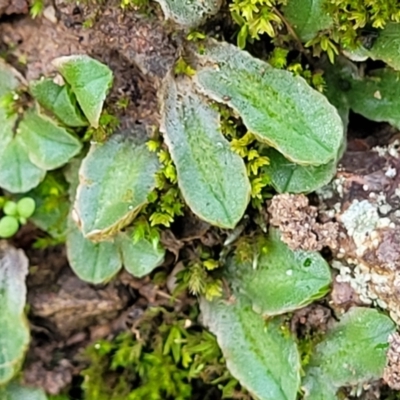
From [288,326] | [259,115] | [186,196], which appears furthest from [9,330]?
[259,115]

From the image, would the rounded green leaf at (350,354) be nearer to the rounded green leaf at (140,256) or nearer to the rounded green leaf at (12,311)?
the rounded green leaf at (140,256)

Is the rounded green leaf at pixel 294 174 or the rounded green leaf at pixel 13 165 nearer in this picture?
the rounded green leaf at pixel 294 174

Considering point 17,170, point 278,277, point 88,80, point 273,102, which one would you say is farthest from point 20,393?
point 273,102

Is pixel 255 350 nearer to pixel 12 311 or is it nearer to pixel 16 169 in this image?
pixel 12 311

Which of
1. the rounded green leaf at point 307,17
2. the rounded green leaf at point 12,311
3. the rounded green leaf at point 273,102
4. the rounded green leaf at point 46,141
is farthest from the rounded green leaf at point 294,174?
the rounded green leaf at point 12,311

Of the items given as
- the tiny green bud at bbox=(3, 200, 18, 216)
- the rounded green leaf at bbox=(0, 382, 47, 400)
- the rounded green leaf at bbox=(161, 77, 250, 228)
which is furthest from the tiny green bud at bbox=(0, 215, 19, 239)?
the rounded green leaf at bbox=(161, 77, 250, 228)

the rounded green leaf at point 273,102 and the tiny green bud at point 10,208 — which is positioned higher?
the rounded green leaf at point 273,102

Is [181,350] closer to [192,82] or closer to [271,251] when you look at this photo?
[271,251]
